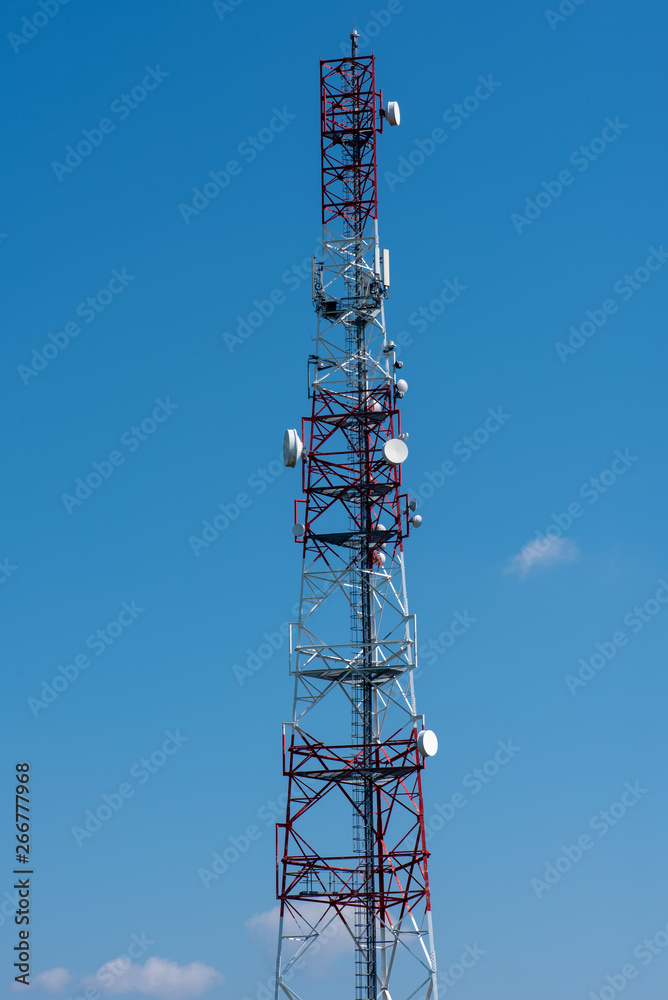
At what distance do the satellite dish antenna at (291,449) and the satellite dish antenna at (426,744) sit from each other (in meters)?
13.6

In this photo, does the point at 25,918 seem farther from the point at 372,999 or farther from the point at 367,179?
the point at 367,179

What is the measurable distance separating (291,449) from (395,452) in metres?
4.70

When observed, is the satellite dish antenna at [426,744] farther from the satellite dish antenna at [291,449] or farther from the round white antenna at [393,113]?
the round white antenna at [393,113]

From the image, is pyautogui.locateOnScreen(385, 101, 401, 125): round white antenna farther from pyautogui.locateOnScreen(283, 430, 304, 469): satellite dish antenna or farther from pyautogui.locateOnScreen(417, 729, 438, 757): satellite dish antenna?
pyautogui.locateOnScreen(417, 729, 438, 757): satellite dish antenna

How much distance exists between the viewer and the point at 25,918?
70.0 m

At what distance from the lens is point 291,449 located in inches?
3051

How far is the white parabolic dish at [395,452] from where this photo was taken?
77.5 meters

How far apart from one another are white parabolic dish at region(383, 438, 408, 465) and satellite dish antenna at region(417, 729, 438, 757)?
12.3m

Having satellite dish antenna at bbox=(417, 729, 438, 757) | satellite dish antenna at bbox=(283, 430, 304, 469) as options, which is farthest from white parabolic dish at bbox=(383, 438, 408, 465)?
satellite dish antenna at bbox=(417, 729, 438, 757)

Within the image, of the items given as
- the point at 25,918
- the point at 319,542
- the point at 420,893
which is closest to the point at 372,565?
the point at 319,542

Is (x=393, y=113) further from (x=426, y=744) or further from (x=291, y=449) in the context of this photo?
(x=426, y=744)

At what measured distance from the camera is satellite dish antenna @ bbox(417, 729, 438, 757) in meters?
73.6

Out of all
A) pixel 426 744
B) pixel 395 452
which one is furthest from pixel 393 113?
pixel 426 744

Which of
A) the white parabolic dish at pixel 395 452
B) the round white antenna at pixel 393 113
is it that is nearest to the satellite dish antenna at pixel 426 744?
the white parabolic dish at pixel 395 452
